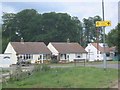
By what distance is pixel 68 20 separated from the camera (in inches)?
4294

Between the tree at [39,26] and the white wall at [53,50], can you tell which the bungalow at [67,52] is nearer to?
the white wall at [53,50]

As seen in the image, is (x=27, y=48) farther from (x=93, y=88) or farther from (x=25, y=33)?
(x=93, y=88)

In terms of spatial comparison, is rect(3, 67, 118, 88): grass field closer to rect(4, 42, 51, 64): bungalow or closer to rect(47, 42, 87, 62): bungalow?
rect(4, 42, 51, 64): bungalow

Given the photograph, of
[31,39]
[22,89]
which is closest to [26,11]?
[31,39]

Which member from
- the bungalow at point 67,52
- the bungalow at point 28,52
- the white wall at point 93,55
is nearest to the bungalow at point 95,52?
the white wall at point 93,55

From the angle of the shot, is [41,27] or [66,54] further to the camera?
[41,27]

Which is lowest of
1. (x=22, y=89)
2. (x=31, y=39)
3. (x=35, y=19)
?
(x=22, y=89)

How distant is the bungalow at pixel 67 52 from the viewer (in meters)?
80.1

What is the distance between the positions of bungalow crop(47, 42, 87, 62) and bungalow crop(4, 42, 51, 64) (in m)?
3.07

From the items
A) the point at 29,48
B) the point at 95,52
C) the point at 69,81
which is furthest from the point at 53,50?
the point at 69,81

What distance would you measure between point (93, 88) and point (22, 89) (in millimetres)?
2864

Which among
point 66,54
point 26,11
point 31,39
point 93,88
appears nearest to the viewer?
point 93,88

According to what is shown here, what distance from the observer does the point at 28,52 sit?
241 feet

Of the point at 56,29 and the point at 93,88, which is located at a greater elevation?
the point at 56,29
